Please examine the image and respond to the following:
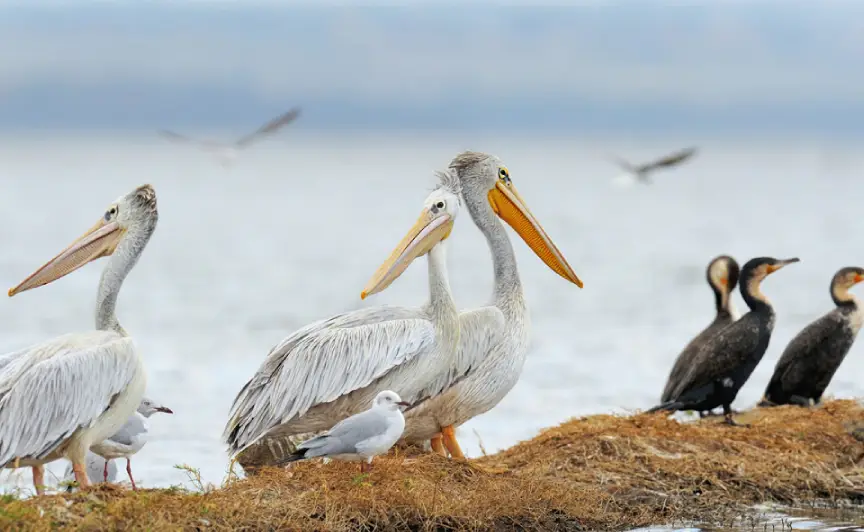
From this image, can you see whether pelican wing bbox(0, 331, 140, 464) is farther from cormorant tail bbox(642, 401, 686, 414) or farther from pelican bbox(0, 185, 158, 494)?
cormorant tail bbox(642, 401, 686, 414)

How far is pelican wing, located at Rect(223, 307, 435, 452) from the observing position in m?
7.11

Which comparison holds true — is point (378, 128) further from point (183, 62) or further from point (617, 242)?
point (617, 242)

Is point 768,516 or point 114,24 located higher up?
point 114,24

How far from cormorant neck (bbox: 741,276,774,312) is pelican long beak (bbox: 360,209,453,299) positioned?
2.72m

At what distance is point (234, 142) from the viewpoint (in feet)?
39.5

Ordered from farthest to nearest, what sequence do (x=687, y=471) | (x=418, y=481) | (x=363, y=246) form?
(x=363, y=246)
(x=687, y=471)
(x=418, y=481)

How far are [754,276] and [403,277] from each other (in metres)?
15.2

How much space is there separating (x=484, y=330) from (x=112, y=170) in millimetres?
77151

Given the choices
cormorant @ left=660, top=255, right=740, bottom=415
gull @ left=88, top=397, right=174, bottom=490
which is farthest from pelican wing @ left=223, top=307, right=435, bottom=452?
cormorant @ left=660, top=255, right=740, bottom=415

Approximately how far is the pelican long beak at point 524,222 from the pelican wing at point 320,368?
1254 mm

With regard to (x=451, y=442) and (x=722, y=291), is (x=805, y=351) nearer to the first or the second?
(x=722, y=291)

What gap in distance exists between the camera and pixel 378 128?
552 feet

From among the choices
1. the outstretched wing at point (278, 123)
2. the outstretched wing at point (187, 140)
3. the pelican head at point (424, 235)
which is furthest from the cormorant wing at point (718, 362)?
the outstretched wing at point (187, 140)

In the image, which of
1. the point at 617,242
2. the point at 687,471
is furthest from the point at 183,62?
the point at 687,471
